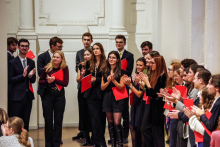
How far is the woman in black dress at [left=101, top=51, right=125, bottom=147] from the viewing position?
16.0 feet

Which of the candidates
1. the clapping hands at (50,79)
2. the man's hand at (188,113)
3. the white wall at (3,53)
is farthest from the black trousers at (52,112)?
the man's hand at (188,113)

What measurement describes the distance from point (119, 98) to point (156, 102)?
739 millimetres

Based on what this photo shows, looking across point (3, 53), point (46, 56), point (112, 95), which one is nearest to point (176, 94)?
point (112, 95)

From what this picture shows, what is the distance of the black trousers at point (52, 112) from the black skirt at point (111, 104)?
676 millimetres

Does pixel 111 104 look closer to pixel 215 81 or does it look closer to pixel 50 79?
pixel 50 79

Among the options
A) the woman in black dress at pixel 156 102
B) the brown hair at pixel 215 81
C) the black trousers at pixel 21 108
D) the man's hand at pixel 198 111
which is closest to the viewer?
the brown hair at pixel 215 81

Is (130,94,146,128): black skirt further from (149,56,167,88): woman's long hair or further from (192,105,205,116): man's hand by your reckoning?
(192,105,205,116): man's hand

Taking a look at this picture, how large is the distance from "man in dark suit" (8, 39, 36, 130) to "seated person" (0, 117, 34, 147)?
6.38ft

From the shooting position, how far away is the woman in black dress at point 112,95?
16.0 ft

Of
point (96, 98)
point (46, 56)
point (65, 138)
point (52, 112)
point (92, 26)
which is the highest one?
point (92, 26)

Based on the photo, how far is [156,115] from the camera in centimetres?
420

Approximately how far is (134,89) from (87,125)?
4.63 ft

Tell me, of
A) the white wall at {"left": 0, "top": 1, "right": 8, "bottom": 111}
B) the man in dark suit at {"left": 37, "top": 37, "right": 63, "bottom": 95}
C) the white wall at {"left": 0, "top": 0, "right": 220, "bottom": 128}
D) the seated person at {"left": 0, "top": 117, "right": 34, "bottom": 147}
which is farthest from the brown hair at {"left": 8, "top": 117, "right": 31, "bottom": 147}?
the white wall at {"left": 0, "top": 0, "right": 220, "bottom": 128}

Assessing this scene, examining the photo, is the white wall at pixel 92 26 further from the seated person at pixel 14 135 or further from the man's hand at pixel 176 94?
the seated person at pixel 14 135
